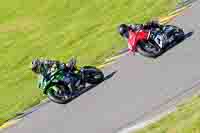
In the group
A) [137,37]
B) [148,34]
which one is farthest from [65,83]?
[148,34]

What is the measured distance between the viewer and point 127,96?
18609 millimetres

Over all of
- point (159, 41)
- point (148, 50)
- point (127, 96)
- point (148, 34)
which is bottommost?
point (127, 96)

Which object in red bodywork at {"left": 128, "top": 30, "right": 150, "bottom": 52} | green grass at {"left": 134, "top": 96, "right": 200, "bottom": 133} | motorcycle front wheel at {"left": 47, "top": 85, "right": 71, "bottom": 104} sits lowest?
green grass at {"left": 134, "top": 96, "right": 200, "bottom": 133}

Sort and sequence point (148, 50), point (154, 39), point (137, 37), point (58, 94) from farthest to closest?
1. point (137, 37)
2. point (154, 39)
3. point (148, 50)
4. point (58, 94)

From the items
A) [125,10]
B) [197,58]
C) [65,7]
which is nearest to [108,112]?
[197,58]

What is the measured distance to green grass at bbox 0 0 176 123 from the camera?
78.4 feet

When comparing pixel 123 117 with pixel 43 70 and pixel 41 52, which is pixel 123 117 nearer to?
pixel 43 70

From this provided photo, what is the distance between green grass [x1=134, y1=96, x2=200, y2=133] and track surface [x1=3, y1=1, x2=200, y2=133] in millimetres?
1542

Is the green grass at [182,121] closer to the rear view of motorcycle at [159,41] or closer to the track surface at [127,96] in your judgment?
the track surface at [127,96]

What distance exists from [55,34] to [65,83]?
31.7ft

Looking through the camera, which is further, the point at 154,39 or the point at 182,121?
the point at 154,39

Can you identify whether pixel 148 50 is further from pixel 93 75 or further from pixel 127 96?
pixel 127 96

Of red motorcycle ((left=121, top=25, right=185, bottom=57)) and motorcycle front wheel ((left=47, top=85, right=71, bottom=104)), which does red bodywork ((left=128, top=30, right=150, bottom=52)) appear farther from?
motorcycle front wheel ((left=47, top=85, right=71, bottom=104))

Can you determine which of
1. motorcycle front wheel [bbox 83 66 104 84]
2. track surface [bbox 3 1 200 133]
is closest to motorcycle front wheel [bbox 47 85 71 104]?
track surface [bbox 3 1 200 133]
